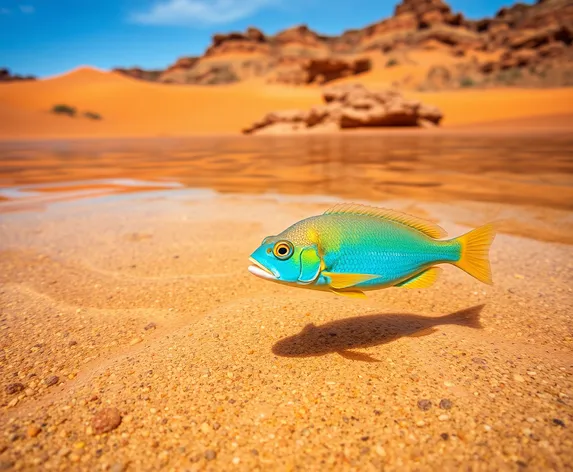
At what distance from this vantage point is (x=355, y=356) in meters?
2.01

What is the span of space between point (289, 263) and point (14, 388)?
136 cm

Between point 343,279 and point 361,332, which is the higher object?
point 343,279

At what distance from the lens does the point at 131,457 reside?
4.61 feet

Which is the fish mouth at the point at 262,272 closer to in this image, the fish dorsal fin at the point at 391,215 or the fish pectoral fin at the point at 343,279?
the fish pectoral fin at the point at 343,279

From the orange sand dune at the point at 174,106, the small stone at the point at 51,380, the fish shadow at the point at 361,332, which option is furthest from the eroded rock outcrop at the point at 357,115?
the small stone at the point at 51,380

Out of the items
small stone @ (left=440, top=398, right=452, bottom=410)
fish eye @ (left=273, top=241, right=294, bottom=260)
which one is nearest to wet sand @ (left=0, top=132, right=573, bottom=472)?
small stone @ (left=440, top=398, right=452, bottom=410)

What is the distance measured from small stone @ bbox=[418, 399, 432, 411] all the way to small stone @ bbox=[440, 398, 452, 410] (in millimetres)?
45

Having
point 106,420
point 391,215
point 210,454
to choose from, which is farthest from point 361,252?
point 106,420

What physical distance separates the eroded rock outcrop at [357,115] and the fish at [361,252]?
22409 mm

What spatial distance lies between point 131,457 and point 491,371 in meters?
1.52

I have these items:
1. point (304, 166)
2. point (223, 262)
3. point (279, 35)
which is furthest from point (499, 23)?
point (223, 262)

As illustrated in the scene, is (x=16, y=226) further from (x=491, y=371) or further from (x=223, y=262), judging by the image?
(x=491, y=371)

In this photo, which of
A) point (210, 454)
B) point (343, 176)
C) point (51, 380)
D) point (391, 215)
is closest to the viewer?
point (210, 454)

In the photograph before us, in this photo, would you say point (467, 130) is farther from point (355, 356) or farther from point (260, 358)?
point (260, 358)
